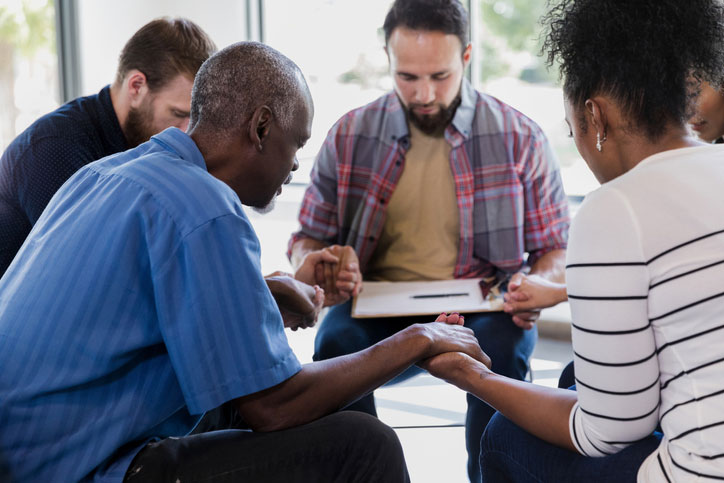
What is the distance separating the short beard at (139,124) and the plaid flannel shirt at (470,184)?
581 millimetres

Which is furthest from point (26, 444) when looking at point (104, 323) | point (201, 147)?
point (201, 147)

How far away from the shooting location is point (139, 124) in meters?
2.11

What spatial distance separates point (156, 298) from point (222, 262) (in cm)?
11

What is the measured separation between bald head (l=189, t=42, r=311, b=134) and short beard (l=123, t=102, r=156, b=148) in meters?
0.69

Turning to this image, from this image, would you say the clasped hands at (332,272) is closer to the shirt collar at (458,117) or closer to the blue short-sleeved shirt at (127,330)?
the shirt collar at (458,117)

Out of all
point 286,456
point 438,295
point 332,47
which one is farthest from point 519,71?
point 286,456

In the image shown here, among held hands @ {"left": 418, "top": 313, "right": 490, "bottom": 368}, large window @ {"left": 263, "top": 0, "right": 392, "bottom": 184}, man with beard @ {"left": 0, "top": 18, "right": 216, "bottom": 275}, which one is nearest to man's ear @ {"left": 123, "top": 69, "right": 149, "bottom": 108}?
man with beard @ {"left": 0, "top": 18, "right": 216, "bottom": 275}

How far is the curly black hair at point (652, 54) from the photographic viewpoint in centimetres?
117

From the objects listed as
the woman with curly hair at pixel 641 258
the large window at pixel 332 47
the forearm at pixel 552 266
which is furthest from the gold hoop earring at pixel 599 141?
the large window at pixel 332 47

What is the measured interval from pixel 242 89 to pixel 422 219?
1157 mm

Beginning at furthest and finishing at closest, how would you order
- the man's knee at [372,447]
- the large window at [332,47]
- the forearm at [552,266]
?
the large window at [332,47] < the forearm at [552,266] < the man's knee at [372,447]

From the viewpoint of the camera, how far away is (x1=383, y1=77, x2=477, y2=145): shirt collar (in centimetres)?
243

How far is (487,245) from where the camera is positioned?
7.80ft

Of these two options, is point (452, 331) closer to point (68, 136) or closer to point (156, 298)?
point (156, 298)
